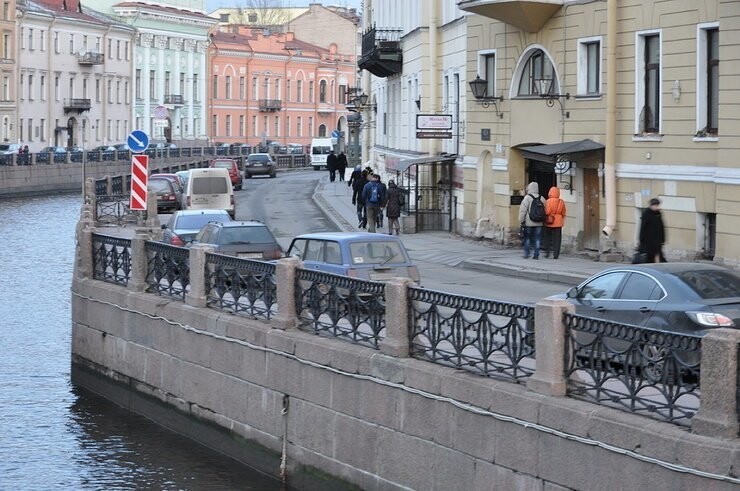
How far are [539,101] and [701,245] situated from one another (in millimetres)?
6572

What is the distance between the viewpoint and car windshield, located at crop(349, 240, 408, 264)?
20.5 meters

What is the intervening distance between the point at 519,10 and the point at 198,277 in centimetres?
1424

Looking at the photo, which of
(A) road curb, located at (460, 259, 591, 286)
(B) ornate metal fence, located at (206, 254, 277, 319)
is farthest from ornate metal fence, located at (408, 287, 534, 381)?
(A) road curb, located at (460, 259, 591, 286)

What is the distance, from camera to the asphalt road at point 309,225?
2495cm

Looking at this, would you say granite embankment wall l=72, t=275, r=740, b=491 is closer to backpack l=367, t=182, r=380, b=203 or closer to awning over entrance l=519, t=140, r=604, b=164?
awning over entrance l=519, t=140, r=604, b=164

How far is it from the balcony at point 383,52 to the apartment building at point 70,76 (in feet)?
145

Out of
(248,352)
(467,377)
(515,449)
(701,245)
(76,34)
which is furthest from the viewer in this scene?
(76,34)

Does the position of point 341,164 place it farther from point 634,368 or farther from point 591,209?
point 634,368

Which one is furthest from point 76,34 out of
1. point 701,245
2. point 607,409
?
point 607,409

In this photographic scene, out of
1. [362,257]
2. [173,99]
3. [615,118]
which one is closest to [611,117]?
[615,118]

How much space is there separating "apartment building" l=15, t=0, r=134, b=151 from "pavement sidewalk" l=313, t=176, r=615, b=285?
53.3 meters

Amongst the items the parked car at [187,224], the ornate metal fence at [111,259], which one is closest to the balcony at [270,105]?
the parked car at [187,224]

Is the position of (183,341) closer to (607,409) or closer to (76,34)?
(607,409)

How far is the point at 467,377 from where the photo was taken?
12266 mm
